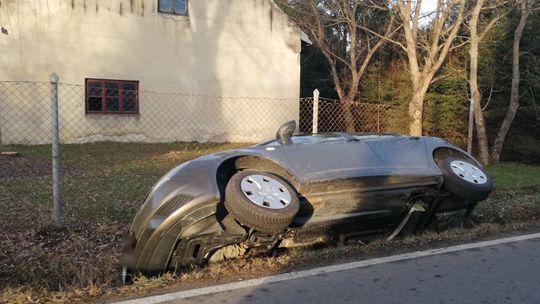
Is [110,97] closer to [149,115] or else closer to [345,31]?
[149,115]

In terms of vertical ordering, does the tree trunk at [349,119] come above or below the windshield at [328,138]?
below

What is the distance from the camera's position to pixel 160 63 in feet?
57.4

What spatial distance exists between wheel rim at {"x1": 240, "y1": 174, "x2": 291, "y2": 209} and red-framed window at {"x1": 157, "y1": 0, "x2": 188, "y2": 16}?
14.7 m

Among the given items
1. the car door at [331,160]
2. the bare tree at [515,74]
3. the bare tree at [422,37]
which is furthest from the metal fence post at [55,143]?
the bare tree at [515,74]

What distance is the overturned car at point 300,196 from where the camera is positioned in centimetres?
397

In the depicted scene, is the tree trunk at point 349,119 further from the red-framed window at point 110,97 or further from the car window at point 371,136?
the car window at point 371,136

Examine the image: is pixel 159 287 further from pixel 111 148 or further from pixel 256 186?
pixel 111 148

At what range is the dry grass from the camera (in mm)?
3826

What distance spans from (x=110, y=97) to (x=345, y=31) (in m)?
11.7

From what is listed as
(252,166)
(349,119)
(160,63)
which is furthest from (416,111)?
(252,166)

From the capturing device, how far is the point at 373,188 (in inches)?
180

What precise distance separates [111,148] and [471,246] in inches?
505

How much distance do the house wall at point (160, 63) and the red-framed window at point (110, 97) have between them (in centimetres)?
21

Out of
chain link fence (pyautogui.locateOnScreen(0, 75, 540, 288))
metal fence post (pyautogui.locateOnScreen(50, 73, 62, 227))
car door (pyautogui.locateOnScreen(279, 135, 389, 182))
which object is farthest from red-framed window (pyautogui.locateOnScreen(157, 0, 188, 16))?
car door (pyautogui.locateOnScreen(279, 135, 389, 182))
